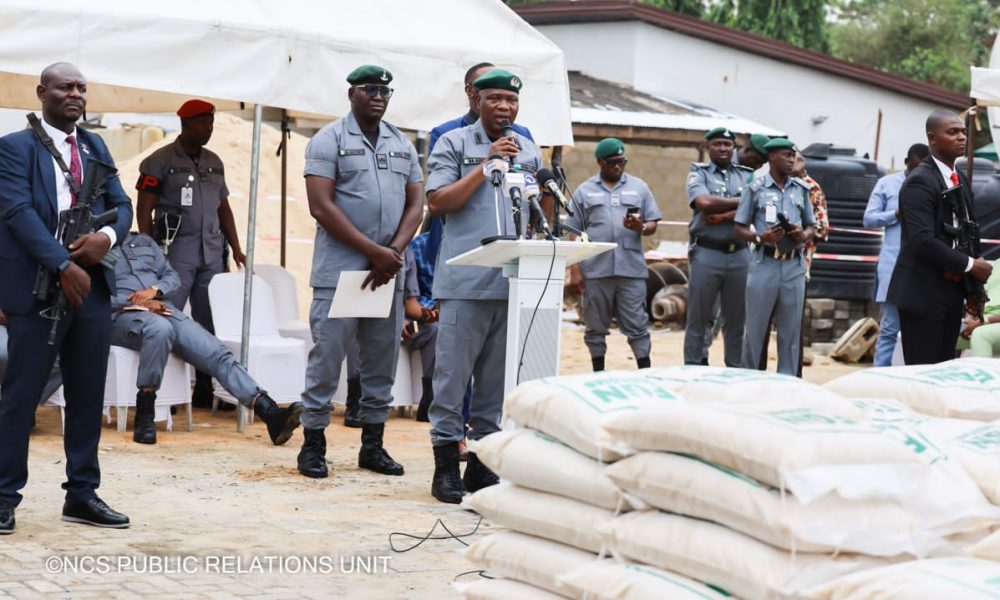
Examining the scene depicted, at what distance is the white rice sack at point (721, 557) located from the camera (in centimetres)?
339

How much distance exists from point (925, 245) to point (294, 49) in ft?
12.7

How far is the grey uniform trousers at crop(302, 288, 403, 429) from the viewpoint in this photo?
746cm

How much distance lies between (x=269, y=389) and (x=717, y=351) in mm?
7830

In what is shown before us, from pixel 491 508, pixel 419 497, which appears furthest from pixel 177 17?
pixel 491 508

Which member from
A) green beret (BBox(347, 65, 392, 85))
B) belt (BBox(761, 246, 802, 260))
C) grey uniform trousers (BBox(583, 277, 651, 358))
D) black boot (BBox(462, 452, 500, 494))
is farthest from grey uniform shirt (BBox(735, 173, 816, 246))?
black boot (BBox(462, 452, 500, 494))

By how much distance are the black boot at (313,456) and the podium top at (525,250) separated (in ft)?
6.16

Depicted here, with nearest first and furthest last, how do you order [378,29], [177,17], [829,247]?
[177,17]
[378,29]
[829,247]

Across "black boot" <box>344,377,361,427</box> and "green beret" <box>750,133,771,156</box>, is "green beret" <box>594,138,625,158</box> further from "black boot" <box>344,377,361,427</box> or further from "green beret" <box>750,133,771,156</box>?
"black boot" <box>344,377,361,427</box>

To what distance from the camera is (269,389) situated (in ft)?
31.3

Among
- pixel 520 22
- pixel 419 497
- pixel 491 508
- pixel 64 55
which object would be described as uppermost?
pixel 520 22

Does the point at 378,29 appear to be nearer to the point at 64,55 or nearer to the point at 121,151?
the point at 64,55

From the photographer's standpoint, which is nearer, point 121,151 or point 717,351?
point 717,351

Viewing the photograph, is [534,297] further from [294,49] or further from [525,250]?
[294,49]

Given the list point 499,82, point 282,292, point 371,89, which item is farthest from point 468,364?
point 282,292
